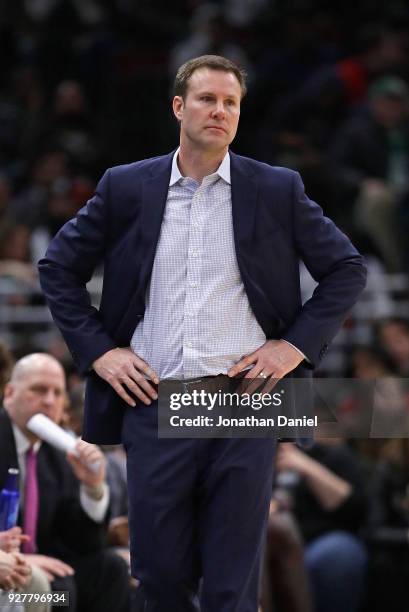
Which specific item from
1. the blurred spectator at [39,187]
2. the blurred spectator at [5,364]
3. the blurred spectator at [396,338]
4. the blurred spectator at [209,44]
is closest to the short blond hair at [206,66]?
the blurred spectator at [5,364]

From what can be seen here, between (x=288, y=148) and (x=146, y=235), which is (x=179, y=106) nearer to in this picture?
(x=146, y=235)

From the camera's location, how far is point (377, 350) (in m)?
8.93

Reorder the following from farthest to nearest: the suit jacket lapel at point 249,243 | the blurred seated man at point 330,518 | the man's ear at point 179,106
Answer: the blurred seated man at point 330,518, the man's ear at point 179,106, the suit jacket lapel at point 249,243

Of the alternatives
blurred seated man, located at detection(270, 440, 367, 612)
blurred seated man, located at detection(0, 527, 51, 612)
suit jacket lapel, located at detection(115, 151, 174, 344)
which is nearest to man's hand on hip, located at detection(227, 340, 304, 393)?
suit jacket lapel, located at detection(115, 151, 174, 344)

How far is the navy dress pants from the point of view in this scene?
444 centimetres

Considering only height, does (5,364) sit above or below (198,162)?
below

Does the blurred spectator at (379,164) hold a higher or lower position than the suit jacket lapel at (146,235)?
higher

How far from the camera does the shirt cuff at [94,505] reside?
5973 millimetres

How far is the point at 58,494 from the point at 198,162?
1.88 m

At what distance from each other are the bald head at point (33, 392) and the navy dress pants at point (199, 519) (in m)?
1.38

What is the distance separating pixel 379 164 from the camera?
1089 centimetres

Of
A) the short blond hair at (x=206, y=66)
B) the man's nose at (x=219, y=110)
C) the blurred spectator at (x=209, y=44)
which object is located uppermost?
the blurred spectator at (x=209, y=44)

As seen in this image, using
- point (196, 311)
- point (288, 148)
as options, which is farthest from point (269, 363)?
point (288, 148)

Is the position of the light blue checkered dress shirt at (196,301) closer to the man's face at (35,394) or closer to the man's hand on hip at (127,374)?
the man's hand on hip at (127,374)
